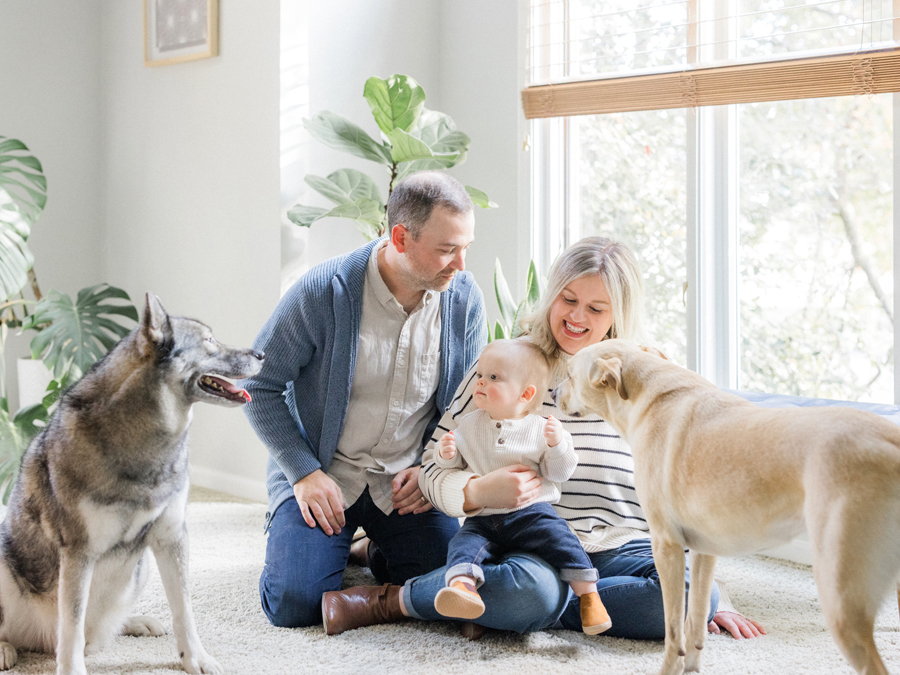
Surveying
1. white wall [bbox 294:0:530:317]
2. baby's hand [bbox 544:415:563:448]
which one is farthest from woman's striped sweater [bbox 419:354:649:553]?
white wall [bbox 294:0:530:317]

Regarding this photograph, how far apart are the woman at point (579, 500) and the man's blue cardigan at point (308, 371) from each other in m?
0.27

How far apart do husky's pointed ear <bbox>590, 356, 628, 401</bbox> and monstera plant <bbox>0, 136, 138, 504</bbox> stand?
2.17 meters

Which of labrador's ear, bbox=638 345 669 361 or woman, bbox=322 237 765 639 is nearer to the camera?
labrador's ear, bbox=638 345 669 361

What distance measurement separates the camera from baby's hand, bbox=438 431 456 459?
179 centimetres

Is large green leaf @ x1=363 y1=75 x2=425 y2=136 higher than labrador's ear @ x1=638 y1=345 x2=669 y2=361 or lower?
higher

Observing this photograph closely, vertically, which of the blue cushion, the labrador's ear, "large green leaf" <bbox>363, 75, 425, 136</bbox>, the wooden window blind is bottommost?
the blue cushion

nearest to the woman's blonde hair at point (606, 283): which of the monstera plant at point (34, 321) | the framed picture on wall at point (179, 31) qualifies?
the monstera plant at point (34, 321)

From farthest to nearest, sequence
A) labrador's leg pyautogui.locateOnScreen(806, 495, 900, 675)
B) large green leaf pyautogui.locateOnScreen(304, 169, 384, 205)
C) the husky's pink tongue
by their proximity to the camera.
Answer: large green leaf pyautogui.locateOnScreen(304, 169, 384, 205) < the husky's pink tongue < labrador's leg pyautogui.locateOnScreen(806, 495, 900, 675)

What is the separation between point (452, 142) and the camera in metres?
2.81

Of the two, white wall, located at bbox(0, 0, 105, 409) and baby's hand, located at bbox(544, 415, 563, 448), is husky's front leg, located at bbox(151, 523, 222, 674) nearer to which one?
baby's hand, located at bbox(544, 415, 563, 448)

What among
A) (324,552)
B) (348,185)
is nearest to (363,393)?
(324,552)

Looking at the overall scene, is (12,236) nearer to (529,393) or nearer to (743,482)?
(529,393)

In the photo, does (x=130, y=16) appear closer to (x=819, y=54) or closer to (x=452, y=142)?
(x=452, y=142)

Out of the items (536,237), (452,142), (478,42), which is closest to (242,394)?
(452,142)
